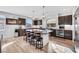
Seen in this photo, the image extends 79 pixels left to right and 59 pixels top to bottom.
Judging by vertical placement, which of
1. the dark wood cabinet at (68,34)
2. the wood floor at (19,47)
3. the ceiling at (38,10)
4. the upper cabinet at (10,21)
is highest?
the ceiling at (38,10)

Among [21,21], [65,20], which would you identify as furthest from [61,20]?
[21,21]

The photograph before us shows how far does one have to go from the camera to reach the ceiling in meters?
1.90

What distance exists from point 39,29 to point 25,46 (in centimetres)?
45

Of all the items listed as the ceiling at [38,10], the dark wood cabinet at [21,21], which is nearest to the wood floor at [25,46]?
the dark wood cabinet at [21,21]

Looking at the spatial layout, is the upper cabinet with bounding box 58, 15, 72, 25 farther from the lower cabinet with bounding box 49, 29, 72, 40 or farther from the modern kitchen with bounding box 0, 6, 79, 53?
the lower cabinet with bounding box 49, 29, 72, 40

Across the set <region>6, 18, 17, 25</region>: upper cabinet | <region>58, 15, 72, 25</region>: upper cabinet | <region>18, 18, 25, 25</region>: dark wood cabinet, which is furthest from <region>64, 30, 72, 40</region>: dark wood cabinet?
<region>6, 18, 17, 25</region>: upper cabinet

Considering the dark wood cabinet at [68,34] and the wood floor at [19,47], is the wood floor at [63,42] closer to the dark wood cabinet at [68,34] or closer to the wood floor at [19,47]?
the dark wood cabinet at [68,34]

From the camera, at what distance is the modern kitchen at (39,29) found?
6.22 ft

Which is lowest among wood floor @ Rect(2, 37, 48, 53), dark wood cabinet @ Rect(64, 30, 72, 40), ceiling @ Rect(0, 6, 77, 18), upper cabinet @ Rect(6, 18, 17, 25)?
wood floor @ Rect(2, 37, 48, 53)

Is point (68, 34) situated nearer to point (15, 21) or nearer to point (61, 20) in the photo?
point (61, 20)

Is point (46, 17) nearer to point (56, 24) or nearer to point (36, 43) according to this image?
point (56, 24)

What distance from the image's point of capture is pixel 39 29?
6.50 feet

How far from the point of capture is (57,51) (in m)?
1.99

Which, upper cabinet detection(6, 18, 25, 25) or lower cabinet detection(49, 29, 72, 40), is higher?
upper cabinet detection(6, 18, 25, 25)
